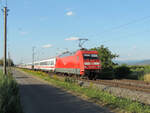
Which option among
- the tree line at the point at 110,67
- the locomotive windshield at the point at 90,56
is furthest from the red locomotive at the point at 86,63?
the tree line at the point at 110,67

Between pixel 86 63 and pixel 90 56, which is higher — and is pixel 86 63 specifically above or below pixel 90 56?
below

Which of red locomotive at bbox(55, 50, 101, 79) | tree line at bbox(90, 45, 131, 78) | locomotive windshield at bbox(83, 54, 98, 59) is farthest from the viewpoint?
tree line at bbox(90, 45, 131, 78)

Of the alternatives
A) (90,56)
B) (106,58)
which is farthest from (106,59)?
(90,56)

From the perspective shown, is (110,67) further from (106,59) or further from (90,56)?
(90,56)

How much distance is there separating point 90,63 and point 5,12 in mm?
10556

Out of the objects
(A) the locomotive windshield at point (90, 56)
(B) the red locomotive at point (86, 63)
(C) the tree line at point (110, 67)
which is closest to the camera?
(B) the red locomotive at point (86, 63)

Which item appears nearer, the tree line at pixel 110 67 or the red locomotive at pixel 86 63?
the red locomotive at pixel 86 63

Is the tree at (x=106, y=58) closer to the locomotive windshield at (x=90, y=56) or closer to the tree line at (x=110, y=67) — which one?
the tree line at (x=110, y=67)

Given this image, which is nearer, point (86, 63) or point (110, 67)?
point (86, 63)

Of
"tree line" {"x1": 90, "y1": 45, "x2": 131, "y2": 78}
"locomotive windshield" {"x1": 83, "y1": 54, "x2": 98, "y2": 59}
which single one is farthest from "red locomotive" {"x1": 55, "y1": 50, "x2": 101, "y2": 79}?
"tree line" {"x1": 90, "y1": 45, "x2": 131, "y2": 78}

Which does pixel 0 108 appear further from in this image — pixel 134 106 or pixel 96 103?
pixel 134 106

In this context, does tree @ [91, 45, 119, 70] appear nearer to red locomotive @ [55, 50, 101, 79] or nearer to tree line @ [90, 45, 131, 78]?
tree line @ [90, 45, 131, 78]

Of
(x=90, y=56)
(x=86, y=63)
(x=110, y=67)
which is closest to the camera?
(x=86, y=63)

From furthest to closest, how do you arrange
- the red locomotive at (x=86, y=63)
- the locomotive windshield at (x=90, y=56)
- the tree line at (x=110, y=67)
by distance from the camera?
the tree line at (x=110, y=67) → the locomotive windshield at (x=90, y=56) → the red locomotive at (x=86, y=63)
